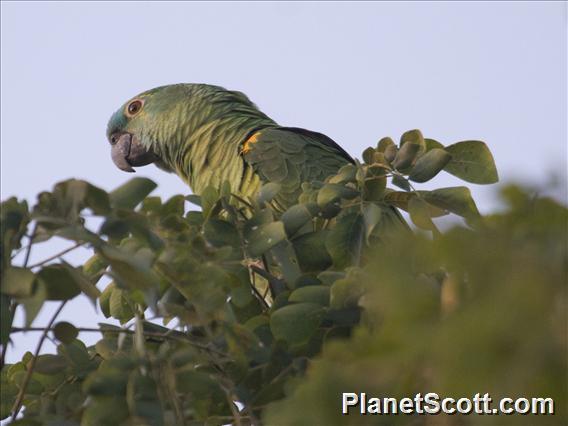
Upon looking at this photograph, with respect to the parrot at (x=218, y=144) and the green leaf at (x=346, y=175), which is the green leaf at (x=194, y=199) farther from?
the parrot at (x=218, y=144)

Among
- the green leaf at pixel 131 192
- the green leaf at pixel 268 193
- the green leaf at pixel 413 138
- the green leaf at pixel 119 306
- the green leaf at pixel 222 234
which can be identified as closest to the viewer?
the green leaf at pixel 131 192

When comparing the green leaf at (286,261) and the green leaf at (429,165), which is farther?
the green leaf at (429,165)

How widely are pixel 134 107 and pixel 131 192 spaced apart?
3.72 meters

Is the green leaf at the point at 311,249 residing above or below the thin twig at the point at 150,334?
above

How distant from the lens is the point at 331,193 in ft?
8.20

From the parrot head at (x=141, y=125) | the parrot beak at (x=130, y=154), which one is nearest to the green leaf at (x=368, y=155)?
the parrot head at (x=141, y=125)

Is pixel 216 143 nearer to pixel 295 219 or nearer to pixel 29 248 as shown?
pixel 295 219

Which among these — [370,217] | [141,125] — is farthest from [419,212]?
[141,125]

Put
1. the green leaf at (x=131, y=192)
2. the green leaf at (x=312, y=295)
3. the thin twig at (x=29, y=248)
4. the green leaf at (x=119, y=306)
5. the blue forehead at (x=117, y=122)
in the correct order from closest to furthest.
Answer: the thin twig at (x=29, y=248) < the green leaf at (x=131, y=192) < the green leaf at (x=312, y=295) < the green leaf at (x=119, y=306) < the blue forehead at (x=117, y=122)

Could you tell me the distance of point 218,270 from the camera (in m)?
1.95

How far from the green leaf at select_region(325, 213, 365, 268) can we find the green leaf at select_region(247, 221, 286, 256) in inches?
6.2

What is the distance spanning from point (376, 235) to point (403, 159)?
300 millimetres

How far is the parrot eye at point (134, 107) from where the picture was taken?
5.58 meters

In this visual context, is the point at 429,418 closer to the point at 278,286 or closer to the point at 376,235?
the point at 278,286
